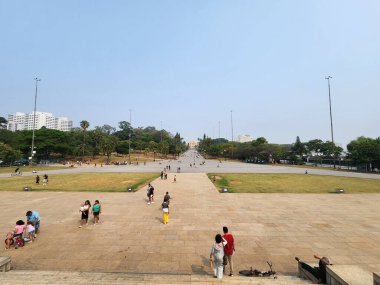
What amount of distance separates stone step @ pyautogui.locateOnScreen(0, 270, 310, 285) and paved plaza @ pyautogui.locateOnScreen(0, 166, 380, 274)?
3.38 feet

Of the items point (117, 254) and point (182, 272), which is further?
point (117, 254)

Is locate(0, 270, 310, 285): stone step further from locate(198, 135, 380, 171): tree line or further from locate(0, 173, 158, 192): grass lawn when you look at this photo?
locate(198, 135, 380, 171): tree line

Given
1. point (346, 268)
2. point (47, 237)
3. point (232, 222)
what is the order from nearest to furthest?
1. point (346, 268)
2. point (47, 237)
3. point (232, 222)

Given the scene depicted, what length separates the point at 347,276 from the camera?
6.40 metres

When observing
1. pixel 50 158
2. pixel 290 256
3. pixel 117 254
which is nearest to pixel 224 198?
pixel 290 256

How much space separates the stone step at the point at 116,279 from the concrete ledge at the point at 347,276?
2.78 ft

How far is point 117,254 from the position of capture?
9883 mm

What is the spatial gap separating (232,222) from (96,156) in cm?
9980

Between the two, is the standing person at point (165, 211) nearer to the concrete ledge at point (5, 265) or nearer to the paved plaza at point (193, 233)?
the paved plaza at point (193, 233)

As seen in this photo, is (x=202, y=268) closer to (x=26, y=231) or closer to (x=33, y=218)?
(x=26, y=231)

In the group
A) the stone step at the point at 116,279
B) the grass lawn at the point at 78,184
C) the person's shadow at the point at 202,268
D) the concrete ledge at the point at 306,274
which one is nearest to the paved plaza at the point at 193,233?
the person's shadow at the point at 202,268

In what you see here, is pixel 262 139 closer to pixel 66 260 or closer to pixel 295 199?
pixel 295 199

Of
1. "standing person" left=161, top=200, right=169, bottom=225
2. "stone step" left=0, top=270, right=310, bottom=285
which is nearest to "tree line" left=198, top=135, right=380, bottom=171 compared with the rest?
"standing person" left=161, top=200, right=169, bottom=225

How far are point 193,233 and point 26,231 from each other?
310 inches
